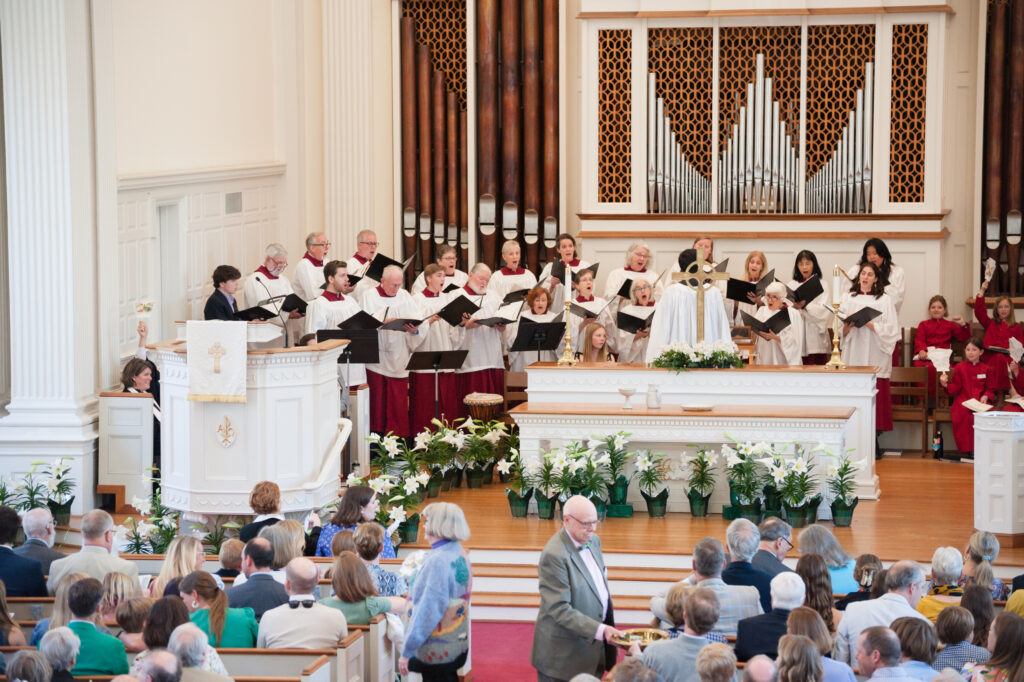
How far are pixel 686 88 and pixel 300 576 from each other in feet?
35.5

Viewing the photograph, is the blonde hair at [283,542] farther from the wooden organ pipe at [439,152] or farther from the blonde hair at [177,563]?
the wooden organ pipe at [439,152]

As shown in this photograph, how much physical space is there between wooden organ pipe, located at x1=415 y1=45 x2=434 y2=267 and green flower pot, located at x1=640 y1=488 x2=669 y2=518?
20.7 feet

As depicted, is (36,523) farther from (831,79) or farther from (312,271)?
(831,79)

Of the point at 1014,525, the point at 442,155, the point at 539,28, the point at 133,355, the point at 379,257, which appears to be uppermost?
the point at 539,28

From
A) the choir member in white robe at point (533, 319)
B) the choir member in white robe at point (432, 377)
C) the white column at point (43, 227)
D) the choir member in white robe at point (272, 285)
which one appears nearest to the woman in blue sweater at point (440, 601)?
the white column at point (43, 227)

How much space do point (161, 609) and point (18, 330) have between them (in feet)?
21.3

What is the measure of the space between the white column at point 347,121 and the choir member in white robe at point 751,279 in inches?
177

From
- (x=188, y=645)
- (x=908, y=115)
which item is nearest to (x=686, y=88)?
(x=908, y=115)

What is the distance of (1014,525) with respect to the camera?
10820 mm

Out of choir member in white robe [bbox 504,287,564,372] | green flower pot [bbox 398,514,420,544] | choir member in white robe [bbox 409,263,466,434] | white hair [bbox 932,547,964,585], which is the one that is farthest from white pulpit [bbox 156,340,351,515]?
white hair [bbox 932,547,964,585]

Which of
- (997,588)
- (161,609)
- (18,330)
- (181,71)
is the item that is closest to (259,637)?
(161,609)

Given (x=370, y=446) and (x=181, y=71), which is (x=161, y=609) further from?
(x=181, y=71)

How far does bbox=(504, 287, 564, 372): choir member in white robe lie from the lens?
14.4m

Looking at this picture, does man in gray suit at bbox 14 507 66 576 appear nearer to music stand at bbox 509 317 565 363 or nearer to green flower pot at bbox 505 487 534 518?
green flower pot at bbox 505 487 534 518
